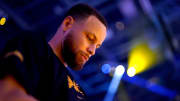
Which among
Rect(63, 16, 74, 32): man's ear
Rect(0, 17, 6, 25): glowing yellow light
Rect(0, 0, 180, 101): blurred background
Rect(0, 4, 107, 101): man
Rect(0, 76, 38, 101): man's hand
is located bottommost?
Rect(0, 76, 38, 101): man's hand

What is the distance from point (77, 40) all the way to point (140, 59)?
14.5ft

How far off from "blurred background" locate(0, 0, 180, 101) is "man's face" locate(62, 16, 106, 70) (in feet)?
8.93

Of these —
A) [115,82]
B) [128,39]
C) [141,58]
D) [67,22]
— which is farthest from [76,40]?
[115,82]

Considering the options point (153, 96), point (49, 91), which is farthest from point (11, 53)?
point (153, 96)

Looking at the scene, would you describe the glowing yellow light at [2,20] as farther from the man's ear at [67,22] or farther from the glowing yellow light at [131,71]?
the man's ear at [67,22]

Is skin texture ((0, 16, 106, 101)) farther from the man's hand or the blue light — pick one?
the blue light

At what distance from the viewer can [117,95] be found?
20.1 feet

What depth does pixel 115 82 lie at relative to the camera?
6117mm

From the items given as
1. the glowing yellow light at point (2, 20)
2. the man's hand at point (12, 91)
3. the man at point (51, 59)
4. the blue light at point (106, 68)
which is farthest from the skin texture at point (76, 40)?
the blue light at point (106, 68)

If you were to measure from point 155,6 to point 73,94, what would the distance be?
13.1 ft

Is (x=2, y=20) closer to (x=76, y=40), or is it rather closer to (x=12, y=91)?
(x=76, y=40)

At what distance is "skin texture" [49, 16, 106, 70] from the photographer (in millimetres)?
1404

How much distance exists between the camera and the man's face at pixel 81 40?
4.62 feet

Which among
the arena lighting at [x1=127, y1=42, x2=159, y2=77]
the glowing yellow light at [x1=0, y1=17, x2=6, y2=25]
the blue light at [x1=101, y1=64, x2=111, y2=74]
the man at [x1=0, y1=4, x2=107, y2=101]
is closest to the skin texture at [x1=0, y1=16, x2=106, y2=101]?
the man at [x1=0, y1=4, x2=107, y2=101]
